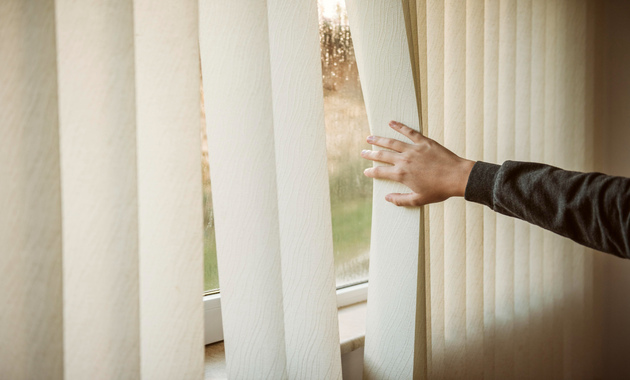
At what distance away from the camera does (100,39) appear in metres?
0.47

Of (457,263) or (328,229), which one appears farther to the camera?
(457,263)

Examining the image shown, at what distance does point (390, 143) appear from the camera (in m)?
0.75

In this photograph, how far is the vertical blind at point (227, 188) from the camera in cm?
45

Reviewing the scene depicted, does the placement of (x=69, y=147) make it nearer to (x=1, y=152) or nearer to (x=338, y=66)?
(x=1, y=152)

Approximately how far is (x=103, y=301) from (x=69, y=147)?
0.67 feet

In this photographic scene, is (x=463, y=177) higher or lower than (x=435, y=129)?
lower

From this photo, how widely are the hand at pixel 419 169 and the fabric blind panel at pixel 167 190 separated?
1.28 feet

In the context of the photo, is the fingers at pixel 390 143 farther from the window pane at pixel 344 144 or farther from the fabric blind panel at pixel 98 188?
the fabric blind panel at pixel 98 188

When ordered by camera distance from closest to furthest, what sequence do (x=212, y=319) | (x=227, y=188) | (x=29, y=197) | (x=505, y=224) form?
1. (x=29, y=197)
2. (x=227, y=188)
3. (x=212, y=319)
4. (x=505, y=224)

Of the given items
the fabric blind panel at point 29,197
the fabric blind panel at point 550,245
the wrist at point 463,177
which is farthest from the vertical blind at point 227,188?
the fabric blind panel at point 550,245

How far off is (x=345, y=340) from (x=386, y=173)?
405 millimetres

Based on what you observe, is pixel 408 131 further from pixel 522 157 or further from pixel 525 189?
pixel 522 157

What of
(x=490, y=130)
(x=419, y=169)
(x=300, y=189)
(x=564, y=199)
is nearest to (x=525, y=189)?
(x=564, y=199)

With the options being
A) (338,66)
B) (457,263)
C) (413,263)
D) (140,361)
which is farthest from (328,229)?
(338,66)
